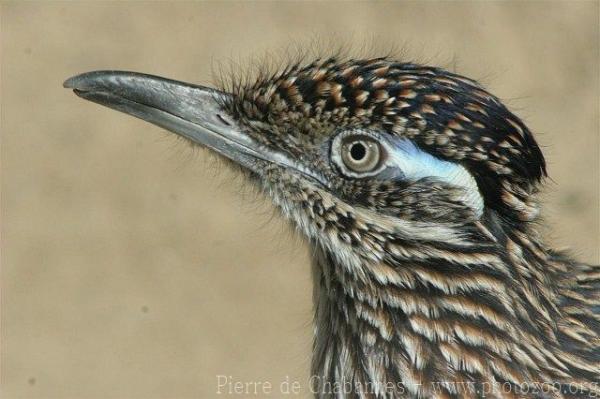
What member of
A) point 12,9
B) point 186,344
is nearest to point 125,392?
point 186,344

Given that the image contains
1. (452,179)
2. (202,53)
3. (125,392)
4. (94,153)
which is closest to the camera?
(452,179)

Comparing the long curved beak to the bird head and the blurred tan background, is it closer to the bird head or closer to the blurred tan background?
the bird head

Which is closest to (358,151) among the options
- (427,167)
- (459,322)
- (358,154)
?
(358,154)

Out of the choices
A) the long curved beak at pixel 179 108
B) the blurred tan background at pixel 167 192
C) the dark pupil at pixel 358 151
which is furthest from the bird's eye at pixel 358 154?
the blurred tan background at pixel 167 192

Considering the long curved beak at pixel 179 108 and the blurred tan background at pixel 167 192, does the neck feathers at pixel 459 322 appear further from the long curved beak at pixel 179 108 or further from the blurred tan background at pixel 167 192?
the blurred tan background at pixel 167 192

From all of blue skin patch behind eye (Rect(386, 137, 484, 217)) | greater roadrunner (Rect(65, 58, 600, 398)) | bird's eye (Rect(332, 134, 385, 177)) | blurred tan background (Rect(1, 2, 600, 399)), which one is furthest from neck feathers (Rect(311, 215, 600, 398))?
blurred tan background (Rect(1, 2, 600, 399))

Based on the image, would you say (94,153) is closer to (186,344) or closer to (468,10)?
(186,344)

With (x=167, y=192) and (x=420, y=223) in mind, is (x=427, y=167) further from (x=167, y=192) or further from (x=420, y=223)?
(x=167, y=192)
